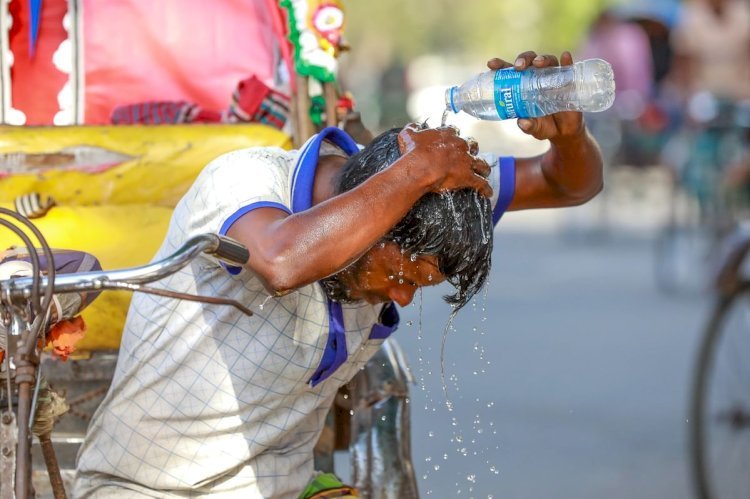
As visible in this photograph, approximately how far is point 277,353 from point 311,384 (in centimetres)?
11

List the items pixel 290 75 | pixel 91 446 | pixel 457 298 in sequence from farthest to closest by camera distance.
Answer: pixel 290 75
pixel 91 446
pixel 457 298

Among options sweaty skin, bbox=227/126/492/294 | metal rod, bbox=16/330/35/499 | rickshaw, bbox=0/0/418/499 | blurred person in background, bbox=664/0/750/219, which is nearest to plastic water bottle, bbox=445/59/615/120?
sweaty skin, bbox=227/126/492/294

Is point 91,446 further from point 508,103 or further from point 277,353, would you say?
point 508,103

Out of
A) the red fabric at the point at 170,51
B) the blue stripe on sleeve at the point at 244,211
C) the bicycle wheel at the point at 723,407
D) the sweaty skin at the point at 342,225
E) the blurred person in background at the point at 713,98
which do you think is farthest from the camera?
the blurred person in background at the point at 713,98

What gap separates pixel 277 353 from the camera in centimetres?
235

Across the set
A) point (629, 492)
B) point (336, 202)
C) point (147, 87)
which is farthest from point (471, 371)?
point (336, 202)

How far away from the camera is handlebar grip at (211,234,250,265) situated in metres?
1.90

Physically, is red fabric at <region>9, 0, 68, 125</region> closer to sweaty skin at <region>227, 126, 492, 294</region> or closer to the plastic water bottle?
the plastic water bottle

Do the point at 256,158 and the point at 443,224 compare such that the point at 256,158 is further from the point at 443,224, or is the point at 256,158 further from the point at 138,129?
the point at 138,129

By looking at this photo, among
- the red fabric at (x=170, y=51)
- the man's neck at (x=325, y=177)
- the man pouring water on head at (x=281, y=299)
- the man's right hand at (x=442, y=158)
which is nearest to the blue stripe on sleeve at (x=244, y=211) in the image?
the man pouring water on head at (x=281, y=299)

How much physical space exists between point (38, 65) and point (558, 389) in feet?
11.8

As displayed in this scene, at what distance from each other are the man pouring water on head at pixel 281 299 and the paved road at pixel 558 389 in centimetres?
114

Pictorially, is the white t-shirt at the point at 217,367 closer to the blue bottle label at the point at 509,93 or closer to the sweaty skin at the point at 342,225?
the sweaty skin at the point at 342,225

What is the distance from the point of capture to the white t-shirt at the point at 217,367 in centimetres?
232
